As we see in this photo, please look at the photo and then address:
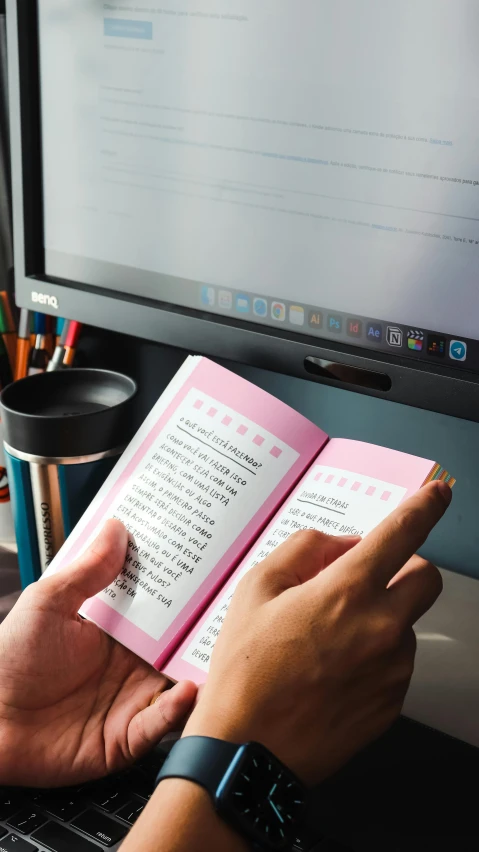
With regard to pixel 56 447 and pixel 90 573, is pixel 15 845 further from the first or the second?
pixel 56 447

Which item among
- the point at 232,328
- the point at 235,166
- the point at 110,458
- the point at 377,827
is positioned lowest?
the point at 377,827

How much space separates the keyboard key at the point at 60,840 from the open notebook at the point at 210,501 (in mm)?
110

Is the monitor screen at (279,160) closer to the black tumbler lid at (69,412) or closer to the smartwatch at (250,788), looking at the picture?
the black tumbler lid at (69,412)

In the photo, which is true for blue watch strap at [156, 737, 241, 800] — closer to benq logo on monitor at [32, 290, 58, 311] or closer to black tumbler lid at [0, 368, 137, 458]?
black tumbler lid at [0, 368, 137, 458]

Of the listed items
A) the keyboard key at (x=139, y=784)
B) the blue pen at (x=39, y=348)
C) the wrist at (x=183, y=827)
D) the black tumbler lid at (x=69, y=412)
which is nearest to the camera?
the wrist at (x=183, y=827)

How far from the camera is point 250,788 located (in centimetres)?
38

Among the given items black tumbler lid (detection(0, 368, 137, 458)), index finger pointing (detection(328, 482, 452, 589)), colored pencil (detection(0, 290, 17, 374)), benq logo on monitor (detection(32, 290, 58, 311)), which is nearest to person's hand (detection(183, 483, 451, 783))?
index finger pointing (detection(328, 482, 452, 589))

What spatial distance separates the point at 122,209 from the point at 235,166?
12 centimetres

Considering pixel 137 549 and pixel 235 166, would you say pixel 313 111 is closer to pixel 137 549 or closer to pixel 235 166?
pixel 235 166

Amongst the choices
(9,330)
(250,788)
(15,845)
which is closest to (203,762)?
(250,788)

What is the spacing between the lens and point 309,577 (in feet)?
1.52

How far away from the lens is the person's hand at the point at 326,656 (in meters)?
A: 0.41

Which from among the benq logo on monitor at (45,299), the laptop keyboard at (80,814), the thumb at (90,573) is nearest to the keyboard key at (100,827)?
the laptop keyboard at (80,814)

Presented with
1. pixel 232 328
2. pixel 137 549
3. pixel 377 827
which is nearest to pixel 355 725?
pixel 377 827
